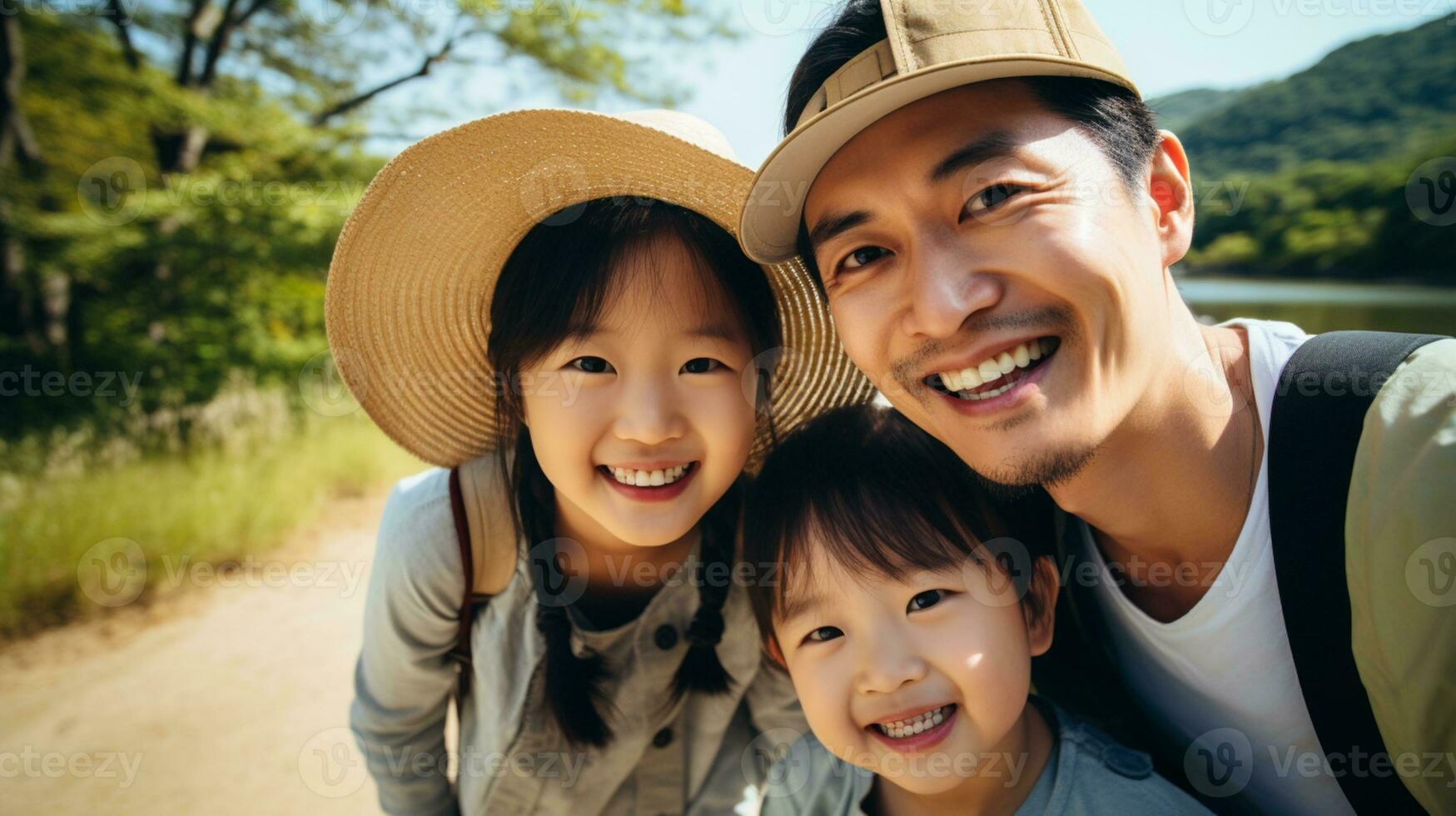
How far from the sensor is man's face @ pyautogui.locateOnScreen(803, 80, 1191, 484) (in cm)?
146

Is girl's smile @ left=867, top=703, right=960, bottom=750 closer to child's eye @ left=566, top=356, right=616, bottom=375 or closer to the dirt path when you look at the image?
child's eye @ left=566, top=356, right=616, bottom=375

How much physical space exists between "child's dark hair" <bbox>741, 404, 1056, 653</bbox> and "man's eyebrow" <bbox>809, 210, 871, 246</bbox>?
1.85ft

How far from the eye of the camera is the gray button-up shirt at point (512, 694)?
2105 mm

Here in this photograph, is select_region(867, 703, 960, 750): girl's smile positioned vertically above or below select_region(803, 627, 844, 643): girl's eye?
below

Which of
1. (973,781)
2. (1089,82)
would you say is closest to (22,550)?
(973,781)

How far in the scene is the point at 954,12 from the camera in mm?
1488

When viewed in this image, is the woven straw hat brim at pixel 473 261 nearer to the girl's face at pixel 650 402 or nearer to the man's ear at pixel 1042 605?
the girl's face at pixel 650 402
